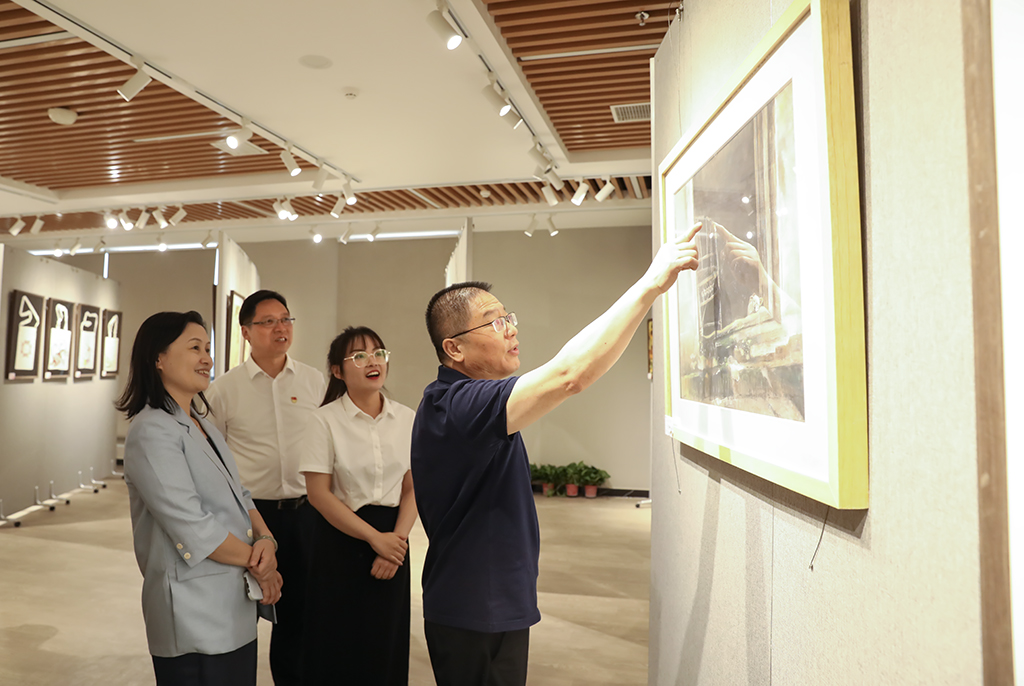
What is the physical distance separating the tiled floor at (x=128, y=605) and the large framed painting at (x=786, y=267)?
2850mm

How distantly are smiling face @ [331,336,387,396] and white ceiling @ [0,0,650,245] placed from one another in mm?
2007

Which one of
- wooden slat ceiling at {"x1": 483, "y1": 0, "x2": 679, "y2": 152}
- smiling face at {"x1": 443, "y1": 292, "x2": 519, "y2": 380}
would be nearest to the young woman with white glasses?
smiling face at {"x1": 443, "y1": 292, "x2": 519, "y2": 380}

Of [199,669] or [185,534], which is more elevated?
Answer: [185,534]

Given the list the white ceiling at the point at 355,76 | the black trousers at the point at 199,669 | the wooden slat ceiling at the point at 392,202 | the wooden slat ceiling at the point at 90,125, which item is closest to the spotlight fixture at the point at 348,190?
the white ceiling at the point at 355,76

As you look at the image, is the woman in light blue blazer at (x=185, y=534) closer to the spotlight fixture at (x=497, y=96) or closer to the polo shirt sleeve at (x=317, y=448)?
the polo shirt sleeve at (x=317, y=448)

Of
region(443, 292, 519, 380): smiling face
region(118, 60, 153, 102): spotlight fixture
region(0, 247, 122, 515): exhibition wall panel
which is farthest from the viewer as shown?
region(0, 247, 122, 515): exhibition wall panel

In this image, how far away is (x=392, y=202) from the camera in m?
8.64

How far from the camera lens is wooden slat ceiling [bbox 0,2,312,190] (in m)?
4.61

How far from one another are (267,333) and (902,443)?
9.83 feet

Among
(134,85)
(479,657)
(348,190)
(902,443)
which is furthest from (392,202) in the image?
(902,443)

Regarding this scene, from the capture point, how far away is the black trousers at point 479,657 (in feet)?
5.96

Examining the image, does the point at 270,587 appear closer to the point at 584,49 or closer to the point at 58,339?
the point at 584,49

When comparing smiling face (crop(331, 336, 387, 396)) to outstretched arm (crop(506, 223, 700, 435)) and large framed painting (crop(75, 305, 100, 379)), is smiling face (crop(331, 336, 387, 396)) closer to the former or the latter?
outstretched arm (crop(506, 223, 700, 435))

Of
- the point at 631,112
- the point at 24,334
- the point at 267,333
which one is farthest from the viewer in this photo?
the point at 24,334
